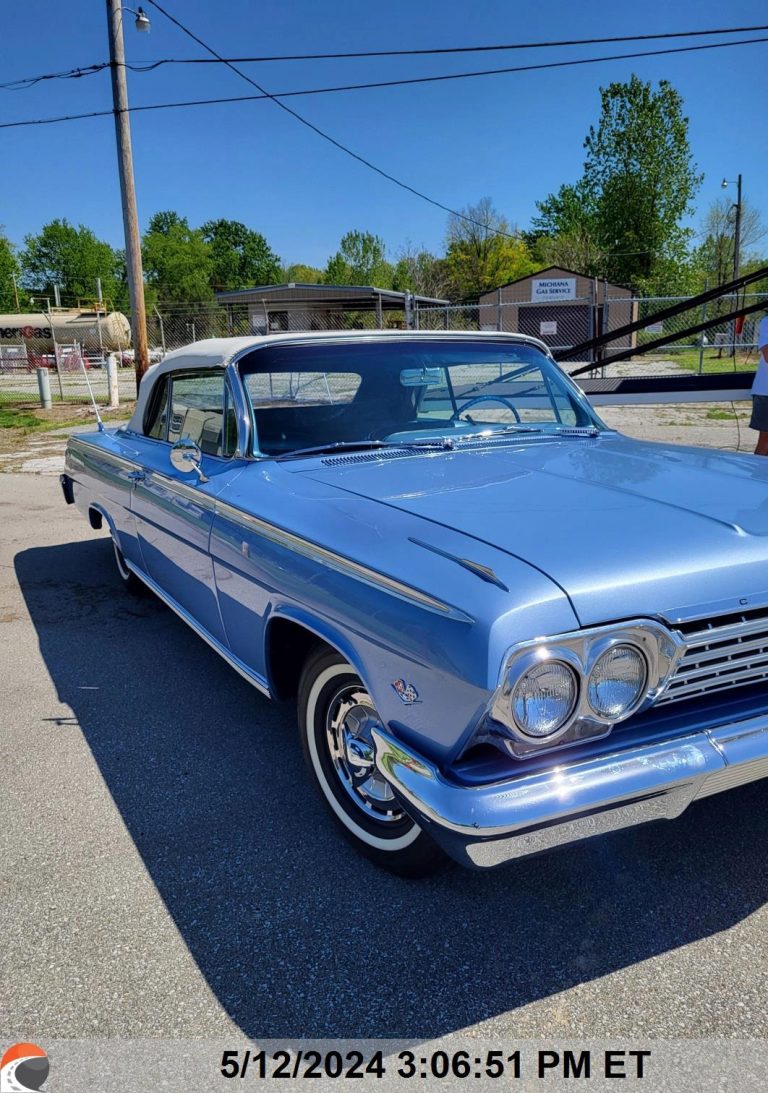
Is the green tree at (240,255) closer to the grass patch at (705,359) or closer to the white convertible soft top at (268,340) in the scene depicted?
the grass patch at (705,359)

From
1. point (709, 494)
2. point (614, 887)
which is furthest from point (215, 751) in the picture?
point (709, 494)

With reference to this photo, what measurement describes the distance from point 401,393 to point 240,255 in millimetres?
110886

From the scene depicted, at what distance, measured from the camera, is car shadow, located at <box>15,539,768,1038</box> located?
1901 mm

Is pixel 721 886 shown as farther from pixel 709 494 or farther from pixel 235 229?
pixel 235 229

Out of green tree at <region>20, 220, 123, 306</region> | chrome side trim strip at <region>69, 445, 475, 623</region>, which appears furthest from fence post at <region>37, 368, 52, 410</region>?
green tree at <region>20, 220, 123, 306</region>

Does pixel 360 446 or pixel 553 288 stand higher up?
pixel 553 288

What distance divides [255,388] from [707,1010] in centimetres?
257

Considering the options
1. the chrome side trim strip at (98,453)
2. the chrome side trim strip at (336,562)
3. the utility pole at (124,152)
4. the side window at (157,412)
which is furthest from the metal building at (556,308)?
the chrome side trim strip at (336,562)

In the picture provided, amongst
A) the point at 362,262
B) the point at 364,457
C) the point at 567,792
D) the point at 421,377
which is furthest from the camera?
the point at 362,262

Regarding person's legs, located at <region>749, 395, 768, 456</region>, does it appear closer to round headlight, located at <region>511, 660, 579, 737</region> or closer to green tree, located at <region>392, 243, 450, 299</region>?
round headlight, located at <region>511, 660, 579, 737</region>

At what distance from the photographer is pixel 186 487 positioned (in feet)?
10.8

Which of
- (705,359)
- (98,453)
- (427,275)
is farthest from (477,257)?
(98,453)

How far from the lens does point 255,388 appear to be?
10.7ft

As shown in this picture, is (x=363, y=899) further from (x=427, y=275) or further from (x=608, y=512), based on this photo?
(x=427, y=275)
